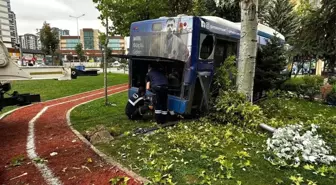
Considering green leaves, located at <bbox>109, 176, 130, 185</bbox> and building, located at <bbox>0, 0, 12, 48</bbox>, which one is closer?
green leaves, located at <bbox>109, 176, 130, 185</bbox>

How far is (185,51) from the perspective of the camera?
659 centimetres

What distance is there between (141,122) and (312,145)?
455 cm

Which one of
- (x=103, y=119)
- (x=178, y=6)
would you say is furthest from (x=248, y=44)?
(x=178, y=6)

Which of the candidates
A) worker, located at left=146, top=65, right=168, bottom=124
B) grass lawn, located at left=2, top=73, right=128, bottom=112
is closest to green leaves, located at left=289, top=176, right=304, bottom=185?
worker, located at left=146, top=65, right=168, bottom=124

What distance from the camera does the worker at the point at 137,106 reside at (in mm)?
7488

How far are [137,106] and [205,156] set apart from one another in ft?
12.3

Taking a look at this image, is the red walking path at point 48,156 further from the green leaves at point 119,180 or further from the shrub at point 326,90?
the shrub at point 326,90

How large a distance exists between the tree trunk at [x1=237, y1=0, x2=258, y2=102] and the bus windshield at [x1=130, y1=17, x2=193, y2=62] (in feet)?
4.95

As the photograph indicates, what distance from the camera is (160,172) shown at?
3.81 meters

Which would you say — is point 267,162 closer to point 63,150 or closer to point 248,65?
point 248,65

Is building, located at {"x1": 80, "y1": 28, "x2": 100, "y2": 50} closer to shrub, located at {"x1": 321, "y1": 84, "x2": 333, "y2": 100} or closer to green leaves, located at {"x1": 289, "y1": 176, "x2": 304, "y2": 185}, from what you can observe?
shrub, located at {"x1": 321, "y1": 84, "x2": 333, "y2": 100}

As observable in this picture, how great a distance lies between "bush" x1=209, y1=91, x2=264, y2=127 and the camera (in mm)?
6137

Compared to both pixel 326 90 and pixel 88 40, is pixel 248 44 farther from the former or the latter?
pixel 88 40

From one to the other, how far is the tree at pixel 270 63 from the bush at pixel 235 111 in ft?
15.8
